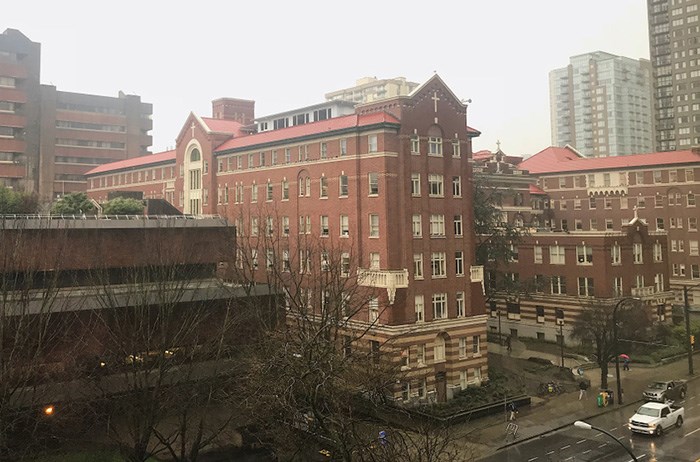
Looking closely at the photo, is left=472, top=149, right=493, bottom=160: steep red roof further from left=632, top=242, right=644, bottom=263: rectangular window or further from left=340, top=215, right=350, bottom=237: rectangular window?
left=340, top=215, right=350, bottom=237: rectangular window

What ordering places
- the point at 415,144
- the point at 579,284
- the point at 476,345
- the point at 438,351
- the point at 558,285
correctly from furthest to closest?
the point at 558,285 → the point at 579,284 → the point at 476,345 → the point at 415,144 → the point at 438,351

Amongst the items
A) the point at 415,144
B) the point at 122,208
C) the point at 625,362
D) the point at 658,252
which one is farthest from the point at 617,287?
the point at 122,208

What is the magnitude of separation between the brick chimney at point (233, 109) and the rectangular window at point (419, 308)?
4759 centimetres

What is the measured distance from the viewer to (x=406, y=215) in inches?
1829

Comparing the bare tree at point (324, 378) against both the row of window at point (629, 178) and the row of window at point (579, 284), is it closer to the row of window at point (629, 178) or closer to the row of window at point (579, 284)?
the row of window at point (579, 284)

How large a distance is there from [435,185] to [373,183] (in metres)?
5.42

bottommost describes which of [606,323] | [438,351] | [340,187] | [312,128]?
[438,351]

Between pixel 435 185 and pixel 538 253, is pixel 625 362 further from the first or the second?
pixel 435 185

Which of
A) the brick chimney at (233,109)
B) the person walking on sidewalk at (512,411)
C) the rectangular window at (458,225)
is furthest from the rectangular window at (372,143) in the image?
the brick chimney at (233,109)

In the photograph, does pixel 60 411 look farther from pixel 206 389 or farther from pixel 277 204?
pixel 277 204

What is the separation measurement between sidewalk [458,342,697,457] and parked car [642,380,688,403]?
1.47 meters

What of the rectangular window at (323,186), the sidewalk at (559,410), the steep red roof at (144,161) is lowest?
the sidewalk at (559,410)

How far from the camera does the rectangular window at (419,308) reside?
46.1m

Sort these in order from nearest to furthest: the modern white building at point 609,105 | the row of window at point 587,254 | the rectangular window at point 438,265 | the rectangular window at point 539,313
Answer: the rectangular window at point 438,265 → the row of window at point 587,254 → the rectangular window at point 539,313 → the modern white building at point 609,105
